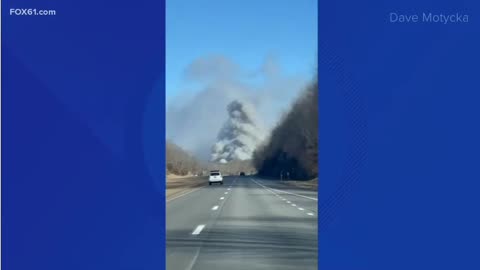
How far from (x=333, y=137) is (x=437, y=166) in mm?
832

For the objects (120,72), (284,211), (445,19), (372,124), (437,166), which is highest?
(445,19)

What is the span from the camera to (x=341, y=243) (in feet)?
14.4

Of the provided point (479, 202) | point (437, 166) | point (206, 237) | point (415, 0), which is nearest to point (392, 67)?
point (415, 0)

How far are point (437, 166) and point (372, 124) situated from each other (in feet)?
1.92

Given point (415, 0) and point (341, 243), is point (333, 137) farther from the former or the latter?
point (415, 0)

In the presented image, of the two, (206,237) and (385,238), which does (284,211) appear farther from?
(385,238)

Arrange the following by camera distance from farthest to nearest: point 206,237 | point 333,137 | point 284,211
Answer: point 284,211, point 206,237, point 333,137

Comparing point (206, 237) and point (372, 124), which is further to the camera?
point (206, 237)

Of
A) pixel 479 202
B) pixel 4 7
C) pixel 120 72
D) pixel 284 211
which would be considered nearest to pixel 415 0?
pixel 479 202

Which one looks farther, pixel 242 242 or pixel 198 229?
pixel 198 229

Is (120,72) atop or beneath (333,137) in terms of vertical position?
atop

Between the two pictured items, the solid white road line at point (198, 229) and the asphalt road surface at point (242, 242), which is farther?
the solid white road line at point (198, 229)

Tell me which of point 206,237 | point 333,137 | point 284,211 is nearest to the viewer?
point 333,137

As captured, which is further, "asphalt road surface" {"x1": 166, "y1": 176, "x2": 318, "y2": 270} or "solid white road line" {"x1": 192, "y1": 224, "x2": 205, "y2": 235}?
"solid white road line" {"x1": 192, "y1": 224, "x2": 205, "y2": 235}
